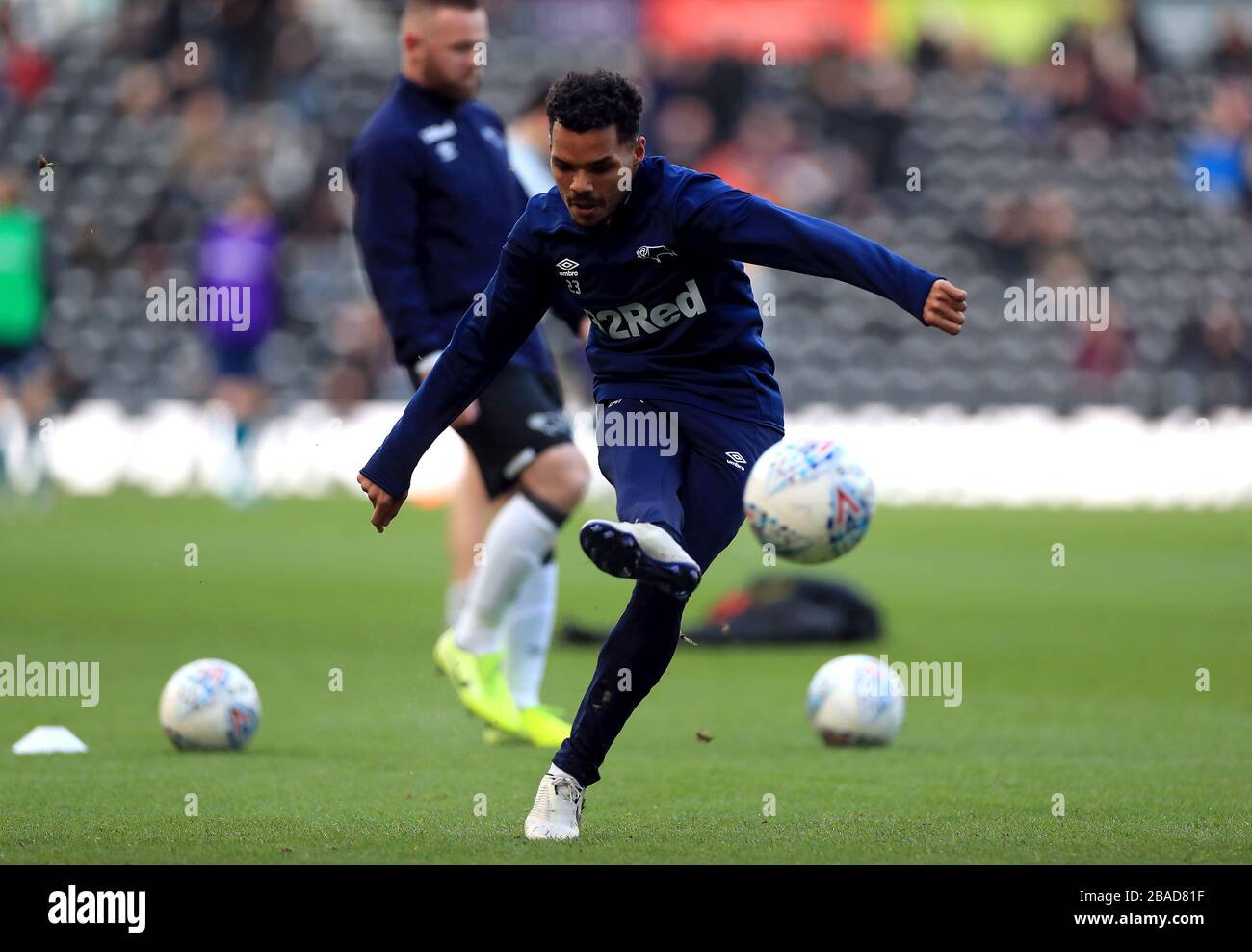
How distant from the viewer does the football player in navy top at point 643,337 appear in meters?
5.41

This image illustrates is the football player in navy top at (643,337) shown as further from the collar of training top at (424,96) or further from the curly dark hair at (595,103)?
the collar of training top at (424,96)

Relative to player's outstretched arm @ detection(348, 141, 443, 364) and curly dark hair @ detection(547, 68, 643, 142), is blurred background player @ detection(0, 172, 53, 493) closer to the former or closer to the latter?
player's outstretched arm @ detection(348, 141, 443, 364)

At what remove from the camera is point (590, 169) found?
17.9 ft

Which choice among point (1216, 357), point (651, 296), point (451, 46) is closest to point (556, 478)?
point (451, 46)

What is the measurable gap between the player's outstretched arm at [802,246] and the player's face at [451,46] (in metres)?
2.70

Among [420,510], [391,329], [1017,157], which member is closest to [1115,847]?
[391,329]

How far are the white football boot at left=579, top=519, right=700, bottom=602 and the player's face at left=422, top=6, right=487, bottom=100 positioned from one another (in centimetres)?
337

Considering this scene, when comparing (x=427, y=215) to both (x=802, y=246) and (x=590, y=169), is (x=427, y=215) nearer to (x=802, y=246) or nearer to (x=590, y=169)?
(x=590, y=169)

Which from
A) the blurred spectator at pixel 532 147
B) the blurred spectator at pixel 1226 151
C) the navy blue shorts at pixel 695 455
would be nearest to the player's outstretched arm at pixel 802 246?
the navy blue shorts at pixel 695 455

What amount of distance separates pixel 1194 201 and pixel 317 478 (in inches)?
519

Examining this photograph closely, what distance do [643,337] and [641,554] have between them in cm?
88

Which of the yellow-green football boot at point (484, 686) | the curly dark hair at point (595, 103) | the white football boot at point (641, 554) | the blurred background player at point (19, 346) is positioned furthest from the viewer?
the blurred background player at point (19, 346)

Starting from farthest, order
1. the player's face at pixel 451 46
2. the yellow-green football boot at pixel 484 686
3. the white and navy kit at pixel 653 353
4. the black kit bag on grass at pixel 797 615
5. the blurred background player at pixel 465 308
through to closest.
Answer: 1. the black kit bag on grass at pixel 797 615
2. the player's face at pixel 451 46
3. the blurred background player at pixel 465 308
4. the yellow-green football boot at pixel 484 686
5. the white and navy kit at pixel 653 353

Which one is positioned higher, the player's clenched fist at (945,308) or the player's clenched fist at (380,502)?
the player's clenched fist at (945,308)
